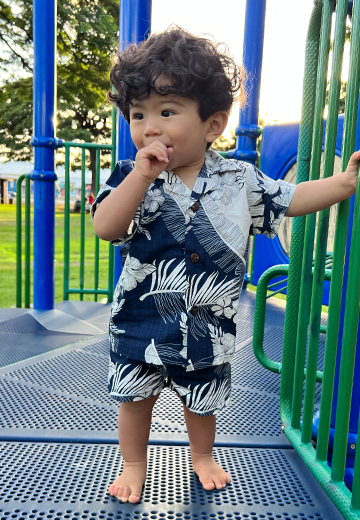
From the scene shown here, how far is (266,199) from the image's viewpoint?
1333 millimetres

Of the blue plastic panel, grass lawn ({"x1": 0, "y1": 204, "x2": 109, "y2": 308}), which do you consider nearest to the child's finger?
the blue plastic panel

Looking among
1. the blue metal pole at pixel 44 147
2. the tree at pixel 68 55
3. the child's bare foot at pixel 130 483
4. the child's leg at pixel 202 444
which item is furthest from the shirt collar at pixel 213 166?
the tree at pixel 68 55

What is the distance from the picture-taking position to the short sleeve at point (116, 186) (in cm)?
124

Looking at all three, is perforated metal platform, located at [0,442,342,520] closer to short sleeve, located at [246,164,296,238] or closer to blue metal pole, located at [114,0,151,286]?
short sleeve, located at [246,164,296,238]

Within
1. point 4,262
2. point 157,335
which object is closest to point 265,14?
point 157,335

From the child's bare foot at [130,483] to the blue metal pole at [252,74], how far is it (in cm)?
309

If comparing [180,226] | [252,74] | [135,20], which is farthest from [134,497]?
[252,74]

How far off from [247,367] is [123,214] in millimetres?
1381

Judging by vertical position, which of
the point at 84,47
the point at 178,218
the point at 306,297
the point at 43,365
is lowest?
the point at 43,365

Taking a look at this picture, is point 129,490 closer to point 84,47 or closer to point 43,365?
point 43,365

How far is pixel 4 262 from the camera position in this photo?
865cm

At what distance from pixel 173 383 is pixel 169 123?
707 mm

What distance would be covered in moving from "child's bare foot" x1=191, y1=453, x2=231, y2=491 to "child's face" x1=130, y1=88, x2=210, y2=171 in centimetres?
85

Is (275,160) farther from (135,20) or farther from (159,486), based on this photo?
(159,486)
